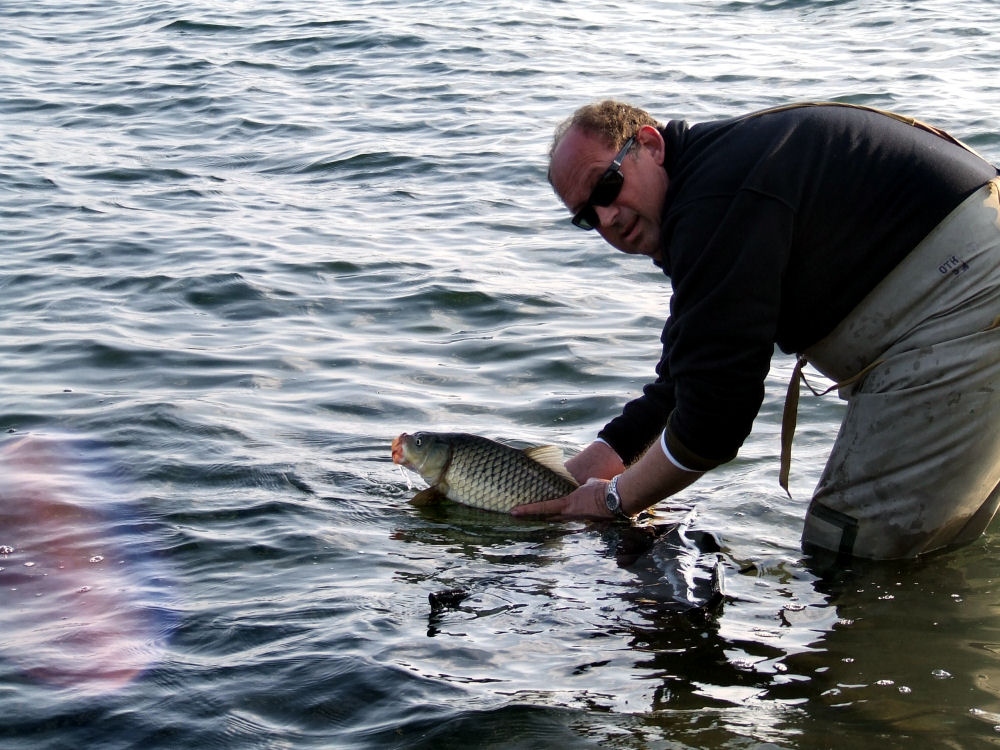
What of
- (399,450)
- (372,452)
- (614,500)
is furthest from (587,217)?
(372,452)

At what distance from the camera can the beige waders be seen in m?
4.69

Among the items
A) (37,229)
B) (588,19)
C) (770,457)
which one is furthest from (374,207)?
(588,19)

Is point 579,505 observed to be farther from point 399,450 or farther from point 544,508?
point 399,450

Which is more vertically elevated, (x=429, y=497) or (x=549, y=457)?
(x=549, y=457)

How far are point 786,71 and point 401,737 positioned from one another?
13097mm

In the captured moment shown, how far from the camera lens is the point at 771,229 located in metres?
4.40

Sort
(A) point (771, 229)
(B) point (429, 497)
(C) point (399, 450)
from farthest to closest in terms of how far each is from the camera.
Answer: (B) point (429, 497), (C) point (399, 450), (A) point (771, 229)

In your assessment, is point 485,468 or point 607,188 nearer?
point 607,188

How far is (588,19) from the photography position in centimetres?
2045

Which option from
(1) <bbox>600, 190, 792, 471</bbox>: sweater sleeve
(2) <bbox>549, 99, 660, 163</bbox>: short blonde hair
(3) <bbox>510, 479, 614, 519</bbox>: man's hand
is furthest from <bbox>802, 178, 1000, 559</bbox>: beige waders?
(2) <bbox>549, 99, 660, 163</bbox>: short blonde hair

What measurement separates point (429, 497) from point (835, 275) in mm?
2118

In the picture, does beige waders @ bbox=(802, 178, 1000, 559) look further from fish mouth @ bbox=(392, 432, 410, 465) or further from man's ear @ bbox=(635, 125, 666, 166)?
fish mouth @ bbox=(392, 432, 410, 465)

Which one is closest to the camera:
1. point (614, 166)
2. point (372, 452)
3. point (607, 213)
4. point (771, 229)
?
point (771, 229)

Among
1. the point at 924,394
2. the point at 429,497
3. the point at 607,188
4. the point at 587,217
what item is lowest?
the point at 429,497
